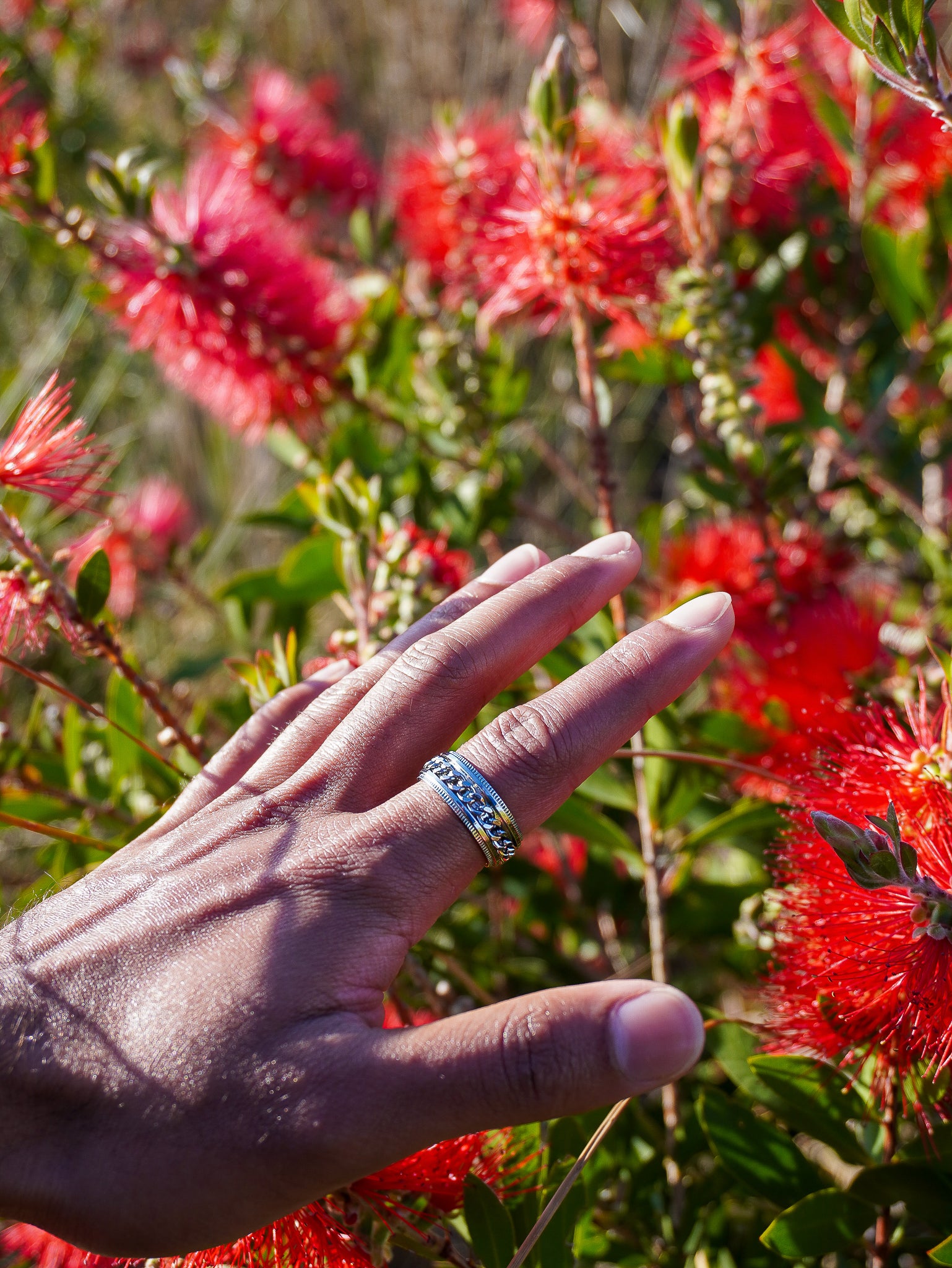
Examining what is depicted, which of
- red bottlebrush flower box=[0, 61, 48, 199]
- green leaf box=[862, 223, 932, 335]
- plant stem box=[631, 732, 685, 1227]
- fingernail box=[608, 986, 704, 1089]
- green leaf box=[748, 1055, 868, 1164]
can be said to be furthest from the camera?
green leaf box=[862, 223, 932, 335]

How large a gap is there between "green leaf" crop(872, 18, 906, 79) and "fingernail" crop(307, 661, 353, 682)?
1.72 ft

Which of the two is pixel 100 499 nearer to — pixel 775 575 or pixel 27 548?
pixel 27 548

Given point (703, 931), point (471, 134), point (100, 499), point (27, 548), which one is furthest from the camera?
point (100, 499)

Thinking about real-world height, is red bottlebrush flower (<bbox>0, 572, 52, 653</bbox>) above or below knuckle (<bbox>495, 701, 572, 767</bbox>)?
above

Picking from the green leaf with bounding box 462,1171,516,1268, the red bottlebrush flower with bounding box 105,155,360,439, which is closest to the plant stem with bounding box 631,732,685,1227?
the green leaf with bounding box 462,1171,516,1268

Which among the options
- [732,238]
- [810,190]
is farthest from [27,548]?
[810,190]

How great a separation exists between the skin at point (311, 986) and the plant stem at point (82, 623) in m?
0.11

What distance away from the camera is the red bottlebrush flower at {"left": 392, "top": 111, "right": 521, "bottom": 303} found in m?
1.08

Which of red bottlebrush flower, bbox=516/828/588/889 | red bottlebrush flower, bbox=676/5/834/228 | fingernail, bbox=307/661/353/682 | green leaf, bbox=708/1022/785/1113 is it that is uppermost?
red bottlebrush flower, bbox=676/5/834/228

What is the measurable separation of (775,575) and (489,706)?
30 cm

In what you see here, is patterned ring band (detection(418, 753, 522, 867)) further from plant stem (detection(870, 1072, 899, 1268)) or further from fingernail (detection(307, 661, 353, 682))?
plant stem (detection(870, 1072, 899, 1268))

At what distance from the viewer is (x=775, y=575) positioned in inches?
33.4

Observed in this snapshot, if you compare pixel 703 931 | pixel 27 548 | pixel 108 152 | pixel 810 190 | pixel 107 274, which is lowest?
pixel 703 931

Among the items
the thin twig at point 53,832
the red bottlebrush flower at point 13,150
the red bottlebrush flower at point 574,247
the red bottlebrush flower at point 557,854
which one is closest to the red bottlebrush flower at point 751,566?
the red bottlebrush flower at point 574,247
